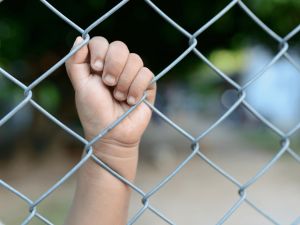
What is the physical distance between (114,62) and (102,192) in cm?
45

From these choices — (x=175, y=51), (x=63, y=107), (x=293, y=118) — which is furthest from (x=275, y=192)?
(x=293, y=118)

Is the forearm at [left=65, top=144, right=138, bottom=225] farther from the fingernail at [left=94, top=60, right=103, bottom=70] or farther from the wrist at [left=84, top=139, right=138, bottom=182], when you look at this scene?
the fingernail at [left=94, top=60, right=103, bottom=70]

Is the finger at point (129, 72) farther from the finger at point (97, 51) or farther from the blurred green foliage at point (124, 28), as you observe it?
the blurred green foliage at point (124, 28)

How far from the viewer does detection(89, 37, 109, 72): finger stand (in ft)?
2.27

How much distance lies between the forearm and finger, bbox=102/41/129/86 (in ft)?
0.82

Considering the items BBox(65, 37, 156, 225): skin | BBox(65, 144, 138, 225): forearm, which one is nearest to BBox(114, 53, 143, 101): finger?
BBox(65, 37, 156, 225): skin

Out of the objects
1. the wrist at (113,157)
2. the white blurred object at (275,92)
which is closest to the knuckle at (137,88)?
the wrist at (113,157)

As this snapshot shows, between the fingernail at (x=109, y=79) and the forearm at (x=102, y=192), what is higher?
the fingernail at (x=109, y=79)

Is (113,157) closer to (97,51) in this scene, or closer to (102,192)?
(102,192)

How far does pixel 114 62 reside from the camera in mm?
690

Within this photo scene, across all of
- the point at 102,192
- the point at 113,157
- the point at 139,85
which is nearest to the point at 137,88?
the point at 139,85

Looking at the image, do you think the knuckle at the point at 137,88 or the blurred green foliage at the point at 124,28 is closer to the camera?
A: the knuckle at the point at 137,88

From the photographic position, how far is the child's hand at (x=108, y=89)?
70cm

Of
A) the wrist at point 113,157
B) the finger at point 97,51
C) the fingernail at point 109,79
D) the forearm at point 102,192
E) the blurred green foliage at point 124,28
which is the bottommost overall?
the forearm at point 102,192
